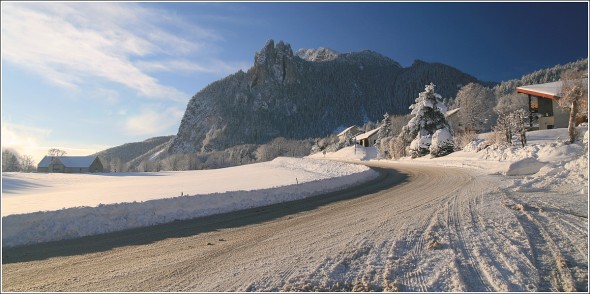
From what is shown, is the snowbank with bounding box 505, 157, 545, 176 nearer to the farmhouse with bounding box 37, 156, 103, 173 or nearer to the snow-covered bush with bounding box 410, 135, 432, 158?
the snow-covered bush with bounding box 410, 135, 432, 158

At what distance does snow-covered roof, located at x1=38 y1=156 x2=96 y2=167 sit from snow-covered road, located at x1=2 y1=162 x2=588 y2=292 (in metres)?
97.5

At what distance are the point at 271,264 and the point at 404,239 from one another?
8.99 ft

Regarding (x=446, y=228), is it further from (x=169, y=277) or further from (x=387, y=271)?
(x=169, y=277)

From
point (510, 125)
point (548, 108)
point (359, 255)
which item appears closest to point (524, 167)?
point (359, 255)

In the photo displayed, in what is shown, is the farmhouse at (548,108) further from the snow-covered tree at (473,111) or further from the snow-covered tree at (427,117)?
the snow-covered tree at (473,111)

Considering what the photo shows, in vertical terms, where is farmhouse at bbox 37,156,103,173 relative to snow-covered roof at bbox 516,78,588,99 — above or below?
below

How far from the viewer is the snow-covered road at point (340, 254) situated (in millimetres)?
4984

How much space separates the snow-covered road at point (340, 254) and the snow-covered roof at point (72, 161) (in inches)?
3840

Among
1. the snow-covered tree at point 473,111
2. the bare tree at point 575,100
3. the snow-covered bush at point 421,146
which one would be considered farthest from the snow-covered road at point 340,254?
the snow-covered tree at point 473,111

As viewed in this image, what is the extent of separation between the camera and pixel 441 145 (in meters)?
38.8

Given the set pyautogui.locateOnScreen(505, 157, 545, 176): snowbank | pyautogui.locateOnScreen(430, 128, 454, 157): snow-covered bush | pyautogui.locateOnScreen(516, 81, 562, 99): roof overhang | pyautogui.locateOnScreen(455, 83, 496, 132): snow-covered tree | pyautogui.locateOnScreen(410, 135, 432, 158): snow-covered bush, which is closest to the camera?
pyautogui.locateOnScreen(505, 157, 545, 176): snowbank

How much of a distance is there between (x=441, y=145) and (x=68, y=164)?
298 ft

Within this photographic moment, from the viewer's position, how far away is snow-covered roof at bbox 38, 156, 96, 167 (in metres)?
89.9

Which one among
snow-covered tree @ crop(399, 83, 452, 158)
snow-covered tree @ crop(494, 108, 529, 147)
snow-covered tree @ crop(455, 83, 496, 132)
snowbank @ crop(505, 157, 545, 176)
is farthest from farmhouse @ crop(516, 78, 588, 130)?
snowbank @ crop(505, 157, 545, 176)
